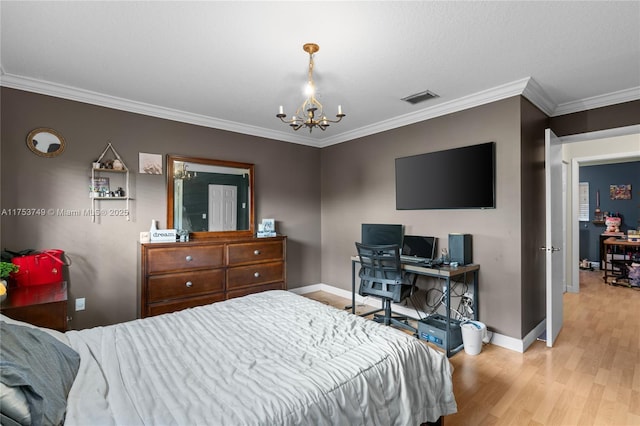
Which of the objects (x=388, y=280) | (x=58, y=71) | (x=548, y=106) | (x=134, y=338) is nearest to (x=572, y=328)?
(x=388, y=280)

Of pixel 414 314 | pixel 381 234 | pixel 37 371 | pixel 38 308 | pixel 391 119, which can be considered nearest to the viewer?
pixel 37 371

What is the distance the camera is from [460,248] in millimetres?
3203

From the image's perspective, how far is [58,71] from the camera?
8.69ft

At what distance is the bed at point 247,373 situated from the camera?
109 centimetres

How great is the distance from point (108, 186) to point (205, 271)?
1321 mm

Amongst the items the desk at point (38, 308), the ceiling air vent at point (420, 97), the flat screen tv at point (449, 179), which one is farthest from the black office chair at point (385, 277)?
the desk at point (38, 308)

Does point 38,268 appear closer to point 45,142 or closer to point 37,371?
point 45,142

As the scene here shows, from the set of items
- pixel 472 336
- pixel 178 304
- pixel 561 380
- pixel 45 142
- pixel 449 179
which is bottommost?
pixel 561 380

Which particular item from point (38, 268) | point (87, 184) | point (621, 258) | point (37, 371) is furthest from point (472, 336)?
point (621, 258)

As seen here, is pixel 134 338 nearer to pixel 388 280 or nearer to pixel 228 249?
pixel 228 249

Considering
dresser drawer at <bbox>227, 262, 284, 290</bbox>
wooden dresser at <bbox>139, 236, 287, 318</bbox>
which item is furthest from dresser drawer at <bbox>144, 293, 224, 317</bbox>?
dresser drawer at <bbox>227, 262, 284, 290</bbox>

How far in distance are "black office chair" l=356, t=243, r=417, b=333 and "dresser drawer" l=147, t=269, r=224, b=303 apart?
1.64 meters

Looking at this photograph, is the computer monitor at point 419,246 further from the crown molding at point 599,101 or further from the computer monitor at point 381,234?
the crown molding at point 599,101

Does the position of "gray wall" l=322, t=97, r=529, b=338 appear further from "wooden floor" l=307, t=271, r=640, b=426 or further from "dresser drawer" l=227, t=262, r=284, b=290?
"dresser drawer" l=227, t=262, r=284, b=290
